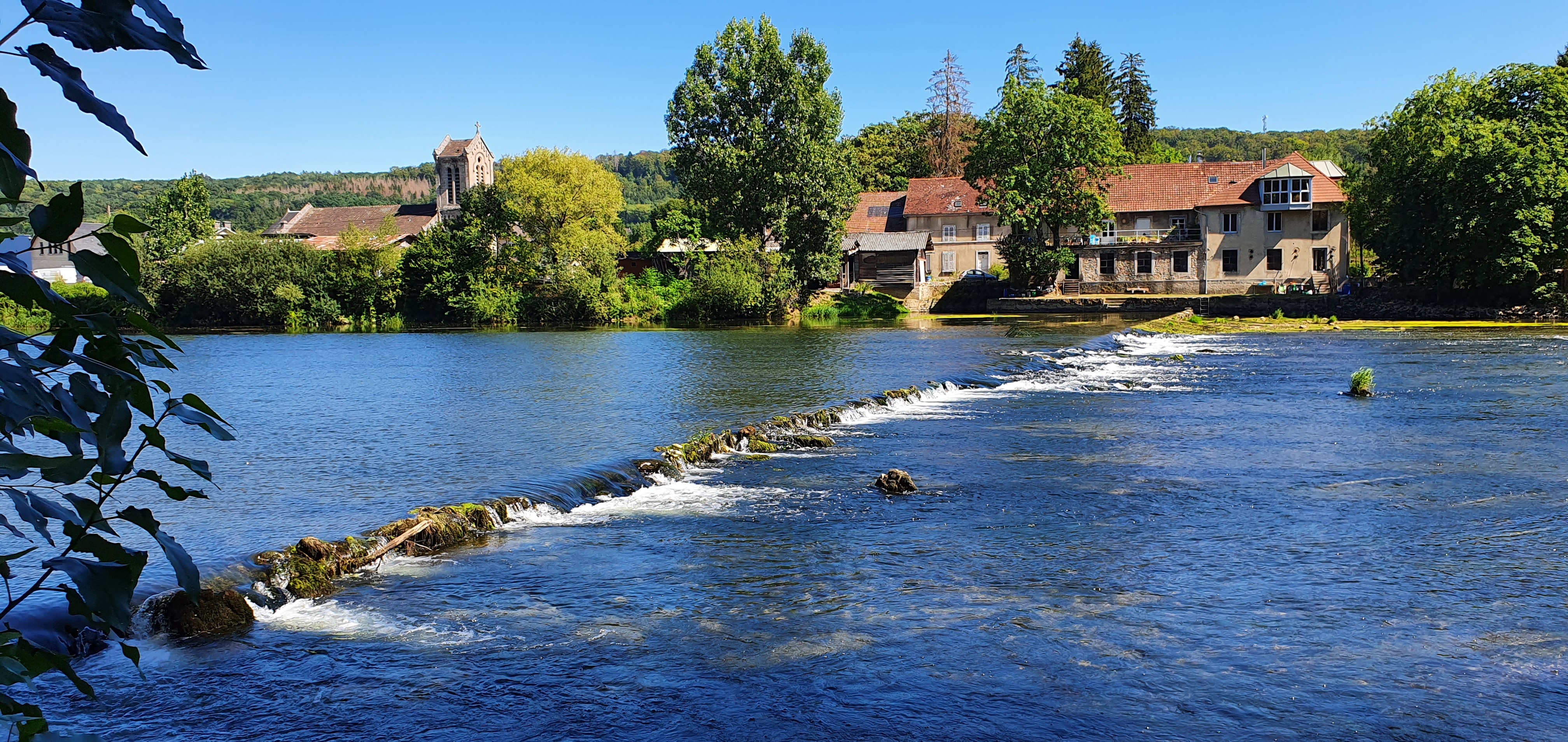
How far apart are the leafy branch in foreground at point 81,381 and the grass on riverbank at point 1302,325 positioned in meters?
58.5

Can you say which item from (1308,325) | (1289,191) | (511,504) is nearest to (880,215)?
(1289,191)

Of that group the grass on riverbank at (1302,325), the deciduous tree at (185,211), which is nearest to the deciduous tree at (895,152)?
the grass on riverbank at (1302,325)

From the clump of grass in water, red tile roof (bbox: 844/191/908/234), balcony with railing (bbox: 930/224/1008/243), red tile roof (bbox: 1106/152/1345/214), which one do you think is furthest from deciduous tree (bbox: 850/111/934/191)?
the clump of grass in water

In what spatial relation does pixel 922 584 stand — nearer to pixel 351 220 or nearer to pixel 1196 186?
pixel 1196 186

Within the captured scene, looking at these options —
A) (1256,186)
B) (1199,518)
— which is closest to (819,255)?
(1256,186)

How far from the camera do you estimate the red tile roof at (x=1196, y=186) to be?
78.9m

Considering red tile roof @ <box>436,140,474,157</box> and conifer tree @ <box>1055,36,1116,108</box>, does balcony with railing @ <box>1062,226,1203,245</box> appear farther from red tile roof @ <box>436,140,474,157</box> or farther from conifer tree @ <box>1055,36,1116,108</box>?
red tile roof @ <box>436,140,474,157</box>

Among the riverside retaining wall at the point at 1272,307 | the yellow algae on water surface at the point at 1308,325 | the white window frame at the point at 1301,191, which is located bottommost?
the yellow algae on water surface at the point at 1308,325

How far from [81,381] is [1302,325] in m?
63.3

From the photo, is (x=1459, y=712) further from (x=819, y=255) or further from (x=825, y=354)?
(x=819, y=255)

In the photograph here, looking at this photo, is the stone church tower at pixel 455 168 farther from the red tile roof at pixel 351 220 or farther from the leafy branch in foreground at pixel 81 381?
the leafy branch in foreground at pixel 81 381

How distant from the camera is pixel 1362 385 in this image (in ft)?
95.2

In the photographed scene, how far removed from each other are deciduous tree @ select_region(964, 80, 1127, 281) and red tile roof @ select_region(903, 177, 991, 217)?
45.5 feet

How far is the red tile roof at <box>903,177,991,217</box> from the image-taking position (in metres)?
91.8
